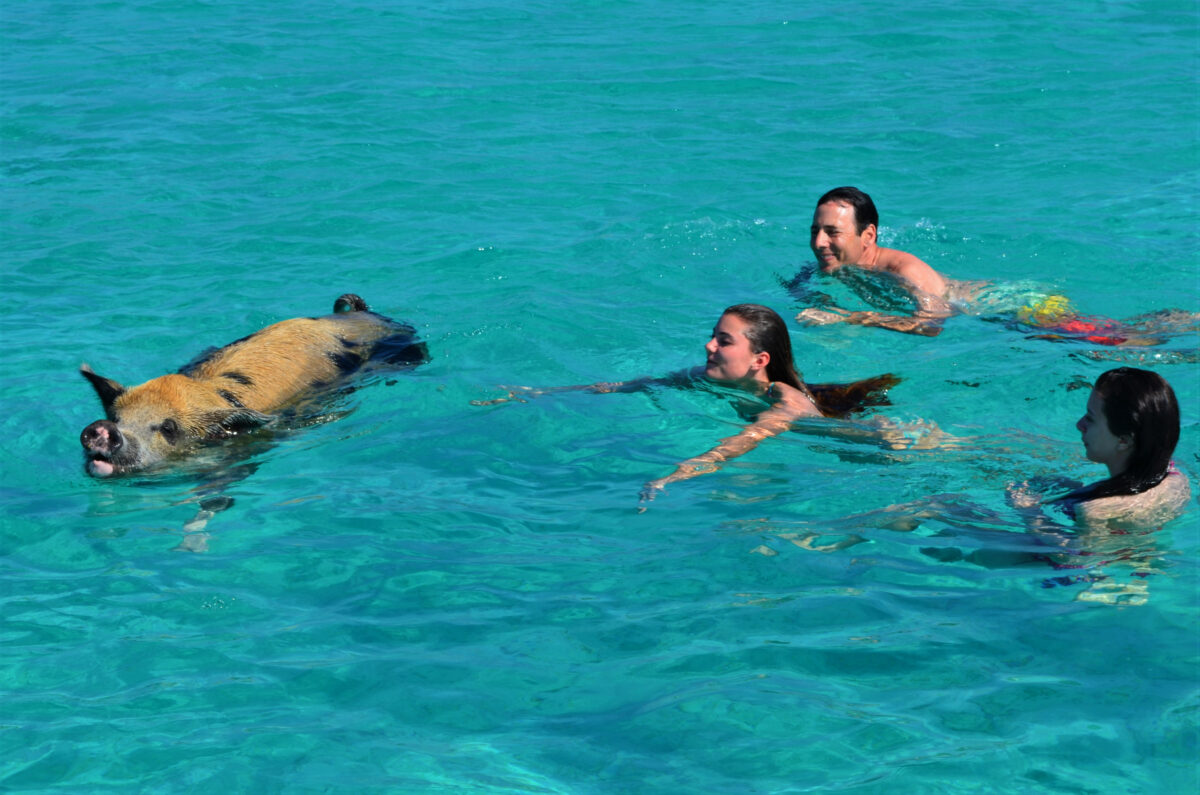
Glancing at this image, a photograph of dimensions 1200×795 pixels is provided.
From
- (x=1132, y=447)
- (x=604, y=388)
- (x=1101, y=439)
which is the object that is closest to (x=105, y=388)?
(x=604, y=388)

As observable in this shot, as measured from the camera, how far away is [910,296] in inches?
424

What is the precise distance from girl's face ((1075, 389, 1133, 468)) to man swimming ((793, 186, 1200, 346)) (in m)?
3.48

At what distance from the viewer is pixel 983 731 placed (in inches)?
199

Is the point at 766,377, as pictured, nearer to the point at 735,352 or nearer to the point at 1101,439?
the point at 735,352

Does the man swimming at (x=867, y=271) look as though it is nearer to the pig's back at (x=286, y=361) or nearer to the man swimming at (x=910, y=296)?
the man swimming at (x=910, y=296)

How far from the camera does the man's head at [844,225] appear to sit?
10953 mm

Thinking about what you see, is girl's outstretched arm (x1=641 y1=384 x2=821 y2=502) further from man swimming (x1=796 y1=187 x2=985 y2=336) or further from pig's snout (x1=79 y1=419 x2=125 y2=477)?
pig's snout (x1=79 y1=419 x2=125 y2=477)

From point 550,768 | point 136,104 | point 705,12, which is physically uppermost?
point 705,12

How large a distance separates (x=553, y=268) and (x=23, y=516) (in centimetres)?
575

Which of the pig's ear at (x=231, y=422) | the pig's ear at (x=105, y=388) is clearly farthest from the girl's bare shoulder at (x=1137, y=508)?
the pig's ear at (x=105, y=388)

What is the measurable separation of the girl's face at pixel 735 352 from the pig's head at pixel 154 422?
9.62 ft

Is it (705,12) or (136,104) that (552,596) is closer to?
(136,104)

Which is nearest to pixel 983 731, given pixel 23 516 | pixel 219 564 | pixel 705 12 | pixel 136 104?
A: pixel 219 564

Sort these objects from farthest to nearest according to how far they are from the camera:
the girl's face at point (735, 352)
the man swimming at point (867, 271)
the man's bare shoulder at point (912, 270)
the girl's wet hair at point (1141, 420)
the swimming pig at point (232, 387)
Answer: the man's bare shoulder at point (912, 270)
the man swimming at point (867, 271)
the girl's face at point (735, 352)
the swimming pig at point (232, 387)
the girl's wet hair at point (1141, 420)
